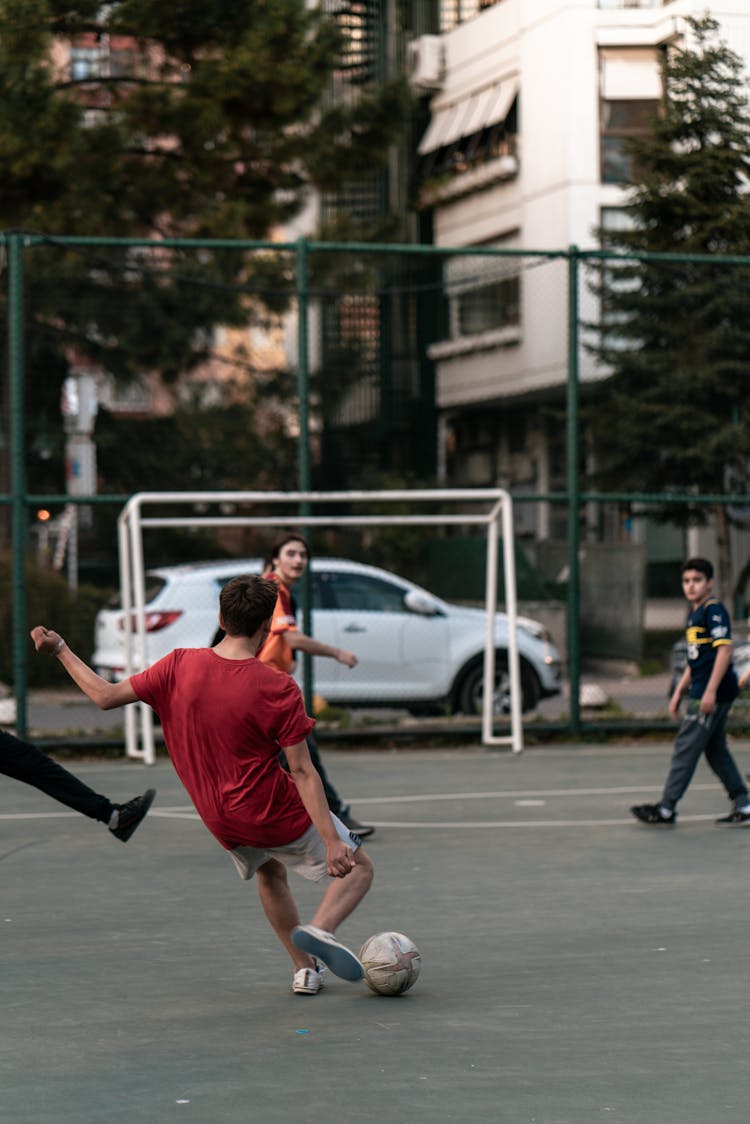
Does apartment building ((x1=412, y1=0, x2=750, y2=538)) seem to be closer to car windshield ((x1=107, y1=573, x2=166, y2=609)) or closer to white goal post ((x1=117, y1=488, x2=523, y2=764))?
white goal post ((x1=117, y1=488, x2=523, y2=764))

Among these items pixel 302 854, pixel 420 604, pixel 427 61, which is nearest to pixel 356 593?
pixel 420 604

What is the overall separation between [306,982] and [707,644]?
189 inches

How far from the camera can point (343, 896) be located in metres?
6.38

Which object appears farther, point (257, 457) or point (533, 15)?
point (533, 15)

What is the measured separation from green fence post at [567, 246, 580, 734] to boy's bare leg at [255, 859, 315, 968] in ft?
31.0

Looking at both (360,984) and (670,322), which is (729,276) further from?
(360,984)

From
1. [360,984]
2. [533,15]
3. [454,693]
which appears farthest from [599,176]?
[360,984]

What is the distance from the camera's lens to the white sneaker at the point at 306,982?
6.48m

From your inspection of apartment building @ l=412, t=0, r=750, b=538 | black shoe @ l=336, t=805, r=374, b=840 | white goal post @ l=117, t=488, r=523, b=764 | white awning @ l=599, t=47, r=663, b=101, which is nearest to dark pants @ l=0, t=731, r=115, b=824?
black shoe @ l=336, t=805, r=374, b=840

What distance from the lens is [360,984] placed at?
6.77 metres

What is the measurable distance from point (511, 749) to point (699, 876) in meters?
6.58

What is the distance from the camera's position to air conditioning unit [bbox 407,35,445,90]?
35.7 m

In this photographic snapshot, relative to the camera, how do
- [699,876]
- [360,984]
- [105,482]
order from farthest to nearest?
[105,482], [699,876], [360,984]

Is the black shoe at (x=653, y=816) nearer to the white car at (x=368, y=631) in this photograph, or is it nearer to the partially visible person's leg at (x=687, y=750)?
the partially visible person's leg at (x=687, y=750)
